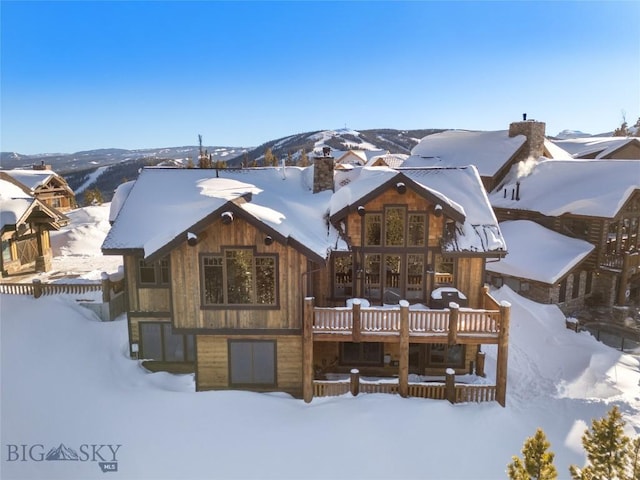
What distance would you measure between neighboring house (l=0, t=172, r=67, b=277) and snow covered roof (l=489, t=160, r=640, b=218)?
3025 centimetres

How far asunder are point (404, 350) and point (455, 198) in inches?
264

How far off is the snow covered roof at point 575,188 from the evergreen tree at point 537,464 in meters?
20.4

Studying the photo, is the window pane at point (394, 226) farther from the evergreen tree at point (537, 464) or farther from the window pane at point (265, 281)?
the evergreen tree at point (537, 464)

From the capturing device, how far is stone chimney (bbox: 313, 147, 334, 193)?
18.4 meters

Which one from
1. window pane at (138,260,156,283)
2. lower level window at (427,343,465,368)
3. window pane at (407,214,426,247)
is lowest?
lower level window at (427,343,465,368)

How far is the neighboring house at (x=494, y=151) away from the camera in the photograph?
103ft

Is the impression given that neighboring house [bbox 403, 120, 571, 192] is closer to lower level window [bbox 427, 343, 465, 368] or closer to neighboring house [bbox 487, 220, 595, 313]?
neighboring house [bbox 487, 220, 595, 313]

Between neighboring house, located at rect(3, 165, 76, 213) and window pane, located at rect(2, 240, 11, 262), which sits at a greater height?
neighboring house, located at rect(3, 165, 76, 213)

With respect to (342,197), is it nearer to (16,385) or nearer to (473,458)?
(473,458)

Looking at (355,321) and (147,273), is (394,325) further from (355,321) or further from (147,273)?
(147,273)

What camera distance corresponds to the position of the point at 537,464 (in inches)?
307

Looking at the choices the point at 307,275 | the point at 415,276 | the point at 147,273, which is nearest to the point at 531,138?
the point at 415,276

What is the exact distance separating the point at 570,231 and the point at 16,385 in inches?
1134

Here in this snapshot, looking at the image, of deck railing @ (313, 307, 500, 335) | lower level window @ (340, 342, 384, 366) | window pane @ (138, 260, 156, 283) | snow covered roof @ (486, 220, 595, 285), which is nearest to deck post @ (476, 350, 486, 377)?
deck railing @ (313, 307, 500, 335)
